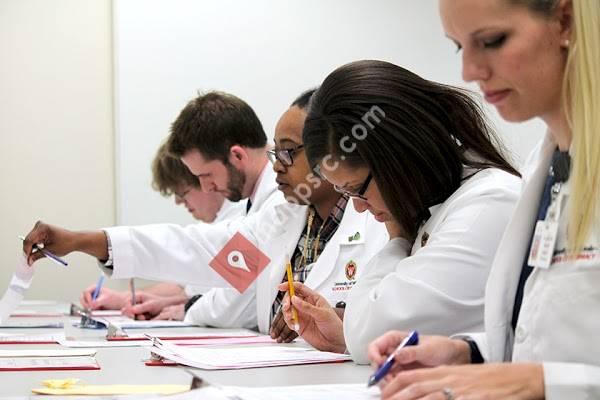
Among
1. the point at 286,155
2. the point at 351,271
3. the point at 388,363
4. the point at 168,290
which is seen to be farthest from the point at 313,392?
the point at 168,290

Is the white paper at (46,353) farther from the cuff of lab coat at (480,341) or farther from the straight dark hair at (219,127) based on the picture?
the straight dark hair at (219,127)

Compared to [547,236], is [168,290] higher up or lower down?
lower down

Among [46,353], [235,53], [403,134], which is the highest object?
[235,53]

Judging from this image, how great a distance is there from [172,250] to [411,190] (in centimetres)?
147

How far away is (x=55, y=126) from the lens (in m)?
4.77

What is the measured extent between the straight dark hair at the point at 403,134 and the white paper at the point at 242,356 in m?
0.33

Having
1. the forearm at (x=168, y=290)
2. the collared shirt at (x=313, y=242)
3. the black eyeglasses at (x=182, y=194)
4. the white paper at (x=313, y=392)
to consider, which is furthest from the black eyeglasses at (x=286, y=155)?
the forearm at (x=168, y=290)

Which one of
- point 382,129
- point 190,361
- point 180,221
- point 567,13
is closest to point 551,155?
point 567,13

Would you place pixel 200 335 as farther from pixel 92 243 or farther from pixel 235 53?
pixel 235 53

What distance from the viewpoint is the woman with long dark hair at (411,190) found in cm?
159

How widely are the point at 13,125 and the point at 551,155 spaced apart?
398 cm

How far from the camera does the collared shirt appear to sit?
2.49 meters

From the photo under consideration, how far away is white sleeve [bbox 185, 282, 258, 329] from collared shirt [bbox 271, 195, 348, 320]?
1.18 feet

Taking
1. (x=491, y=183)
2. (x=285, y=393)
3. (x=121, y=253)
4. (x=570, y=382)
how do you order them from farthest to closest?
(x=121, y=253) → (x=491, y=183) → (x=285, y=393) → (x=570, y=382)
